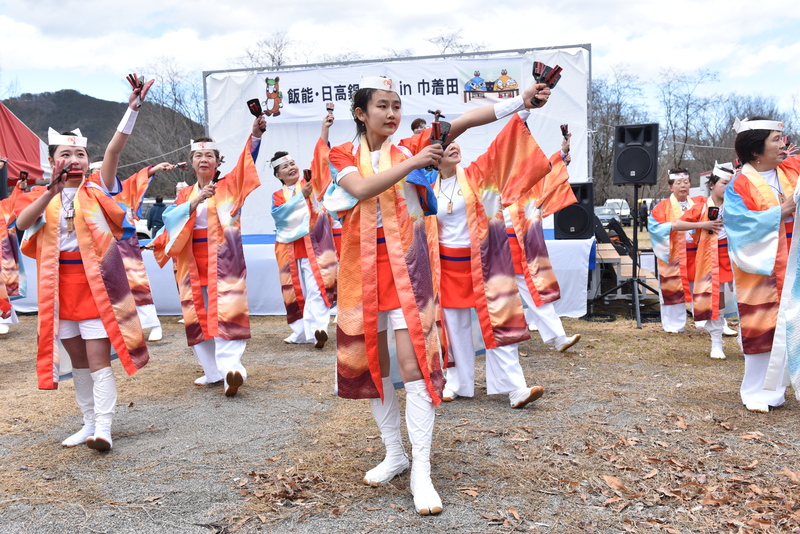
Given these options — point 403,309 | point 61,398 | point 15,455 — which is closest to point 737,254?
point 403,309

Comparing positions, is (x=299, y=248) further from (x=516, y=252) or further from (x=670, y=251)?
(x=670, y=251)

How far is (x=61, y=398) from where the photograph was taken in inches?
189

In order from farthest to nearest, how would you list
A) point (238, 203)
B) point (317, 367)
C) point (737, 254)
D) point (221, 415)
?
point (317, 367) → point (238, 203) → point (221, 415) → point (737, 254)

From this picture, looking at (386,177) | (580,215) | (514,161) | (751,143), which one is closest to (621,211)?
(580,215)

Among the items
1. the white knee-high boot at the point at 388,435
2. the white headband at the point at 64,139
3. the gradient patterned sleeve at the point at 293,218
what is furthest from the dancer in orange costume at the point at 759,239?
the gradient patterned sleeve at the point at 293,218

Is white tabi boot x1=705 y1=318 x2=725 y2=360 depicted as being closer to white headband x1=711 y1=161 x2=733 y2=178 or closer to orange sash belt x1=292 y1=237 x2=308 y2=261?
white headband x1=711 y1=161 x2=733 y2=178

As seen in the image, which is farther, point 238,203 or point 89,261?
point 238,203

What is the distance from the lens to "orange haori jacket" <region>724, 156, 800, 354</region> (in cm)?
385

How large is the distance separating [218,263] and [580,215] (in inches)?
187

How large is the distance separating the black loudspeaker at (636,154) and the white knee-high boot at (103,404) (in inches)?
234

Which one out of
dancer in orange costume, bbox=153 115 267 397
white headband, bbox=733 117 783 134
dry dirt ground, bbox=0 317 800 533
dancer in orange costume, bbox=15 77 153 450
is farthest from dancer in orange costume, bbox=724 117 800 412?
dancer in orange costume, bbox=15 77 153 450

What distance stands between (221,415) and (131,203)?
113 inches

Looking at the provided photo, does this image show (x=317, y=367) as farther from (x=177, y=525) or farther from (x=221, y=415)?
(x=177, y=525)

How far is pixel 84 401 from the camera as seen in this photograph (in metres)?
3.67
